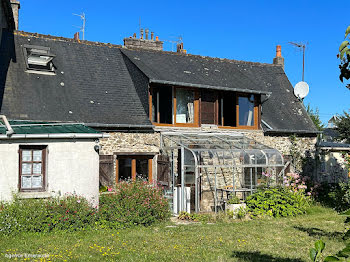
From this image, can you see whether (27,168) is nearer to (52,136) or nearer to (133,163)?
(52,136)

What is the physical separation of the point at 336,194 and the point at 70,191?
9496 mm

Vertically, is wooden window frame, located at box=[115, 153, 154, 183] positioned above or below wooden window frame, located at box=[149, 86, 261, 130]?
below

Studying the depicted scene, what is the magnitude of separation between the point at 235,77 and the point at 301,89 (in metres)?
4.11

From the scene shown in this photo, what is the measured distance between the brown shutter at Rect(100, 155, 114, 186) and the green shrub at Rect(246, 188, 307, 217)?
4731mm

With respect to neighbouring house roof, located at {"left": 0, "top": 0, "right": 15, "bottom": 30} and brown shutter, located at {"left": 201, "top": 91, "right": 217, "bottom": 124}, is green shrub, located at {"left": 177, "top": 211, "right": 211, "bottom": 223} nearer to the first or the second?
brown shutter, located at {"left": 201, "top": 91, "right": 217, "bottom": 124}

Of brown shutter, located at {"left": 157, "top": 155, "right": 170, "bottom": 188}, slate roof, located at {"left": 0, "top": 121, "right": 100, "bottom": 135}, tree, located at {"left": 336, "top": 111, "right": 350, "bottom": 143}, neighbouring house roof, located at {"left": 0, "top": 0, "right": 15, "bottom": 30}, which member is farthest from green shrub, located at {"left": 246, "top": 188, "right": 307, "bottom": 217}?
tree, located at {"left": 336, "top": 111, "right": 350, "bottom": 143}

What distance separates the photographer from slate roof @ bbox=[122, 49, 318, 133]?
1652 cm

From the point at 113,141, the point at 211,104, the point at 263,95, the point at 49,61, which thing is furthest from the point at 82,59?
the point at 263,95

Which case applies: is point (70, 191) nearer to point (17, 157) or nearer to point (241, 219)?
point (17, 157)

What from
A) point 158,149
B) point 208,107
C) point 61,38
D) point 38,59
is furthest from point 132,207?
point 61,38

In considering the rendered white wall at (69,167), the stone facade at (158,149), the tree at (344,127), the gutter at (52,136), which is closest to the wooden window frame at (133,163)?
the stone facade at (158,149)

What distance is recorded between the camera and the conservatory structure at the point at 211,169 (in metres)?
13.8

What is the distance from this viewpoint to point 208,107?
1684cm

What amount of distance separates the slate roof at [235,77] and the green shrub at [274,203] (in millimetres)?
4153
